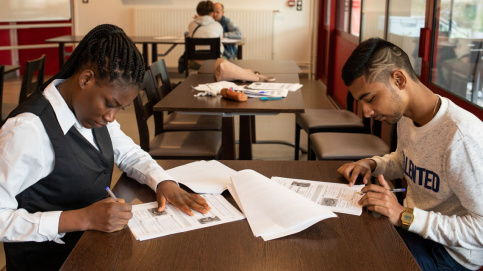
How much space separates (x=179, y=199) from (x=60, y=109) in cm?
38

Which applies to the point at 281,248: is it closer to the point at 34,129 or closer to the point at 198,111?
the point at 34,129

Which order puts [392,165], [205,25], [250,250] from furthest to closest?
[205,25] < [392,165] < [250,250]

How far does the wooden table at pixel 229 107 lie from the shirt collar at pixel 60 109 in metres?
1.24

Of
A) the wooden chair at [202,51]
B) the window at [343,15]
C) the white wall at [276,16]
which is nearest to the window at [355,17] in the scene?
the window at [343,15]

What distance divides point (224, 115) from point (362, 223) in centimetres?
157

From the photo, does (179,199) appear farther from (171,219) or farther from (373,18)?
(373,18)

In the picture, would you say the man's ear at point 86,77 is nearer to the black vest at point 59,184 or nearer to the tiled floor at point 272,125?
the black vest at point 59,184

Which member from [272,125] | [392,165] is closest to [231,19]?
[272,125]

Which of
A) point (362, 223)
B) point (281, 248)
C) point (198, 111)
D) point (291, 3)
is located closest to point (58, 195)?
point (281, 248)

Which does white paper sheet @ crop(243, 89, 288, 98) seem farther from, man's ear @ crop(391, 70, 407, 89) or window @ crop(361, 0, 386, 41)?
window @ crop(361, 0, 386, 41)

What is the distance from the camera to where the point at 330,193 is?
4.89 ft

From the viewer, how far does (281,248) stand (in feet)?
3.81

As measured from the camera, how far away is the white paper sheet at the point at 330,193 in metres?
1.39

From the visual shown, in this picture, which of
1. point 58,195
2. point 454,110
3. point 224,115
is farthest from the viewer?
point 224,115
